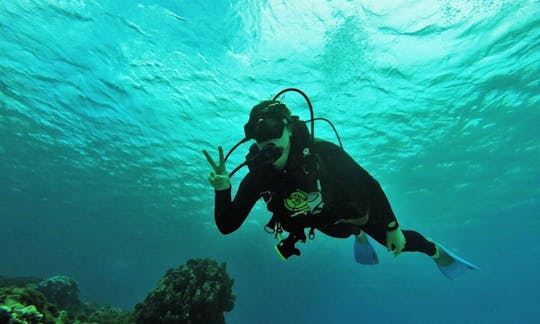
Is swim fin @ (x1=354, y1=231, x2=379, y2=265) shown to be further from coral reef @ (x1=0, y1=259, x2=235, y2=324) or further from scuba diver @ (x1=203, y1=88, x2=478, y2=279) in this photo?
coral reef @ (x1=0, y1=259, x2=235, y2=324)

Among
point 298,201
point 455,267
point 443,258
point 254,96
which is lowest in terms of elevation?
point 455,267

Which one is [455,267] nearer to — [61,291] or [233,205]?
[233,205]

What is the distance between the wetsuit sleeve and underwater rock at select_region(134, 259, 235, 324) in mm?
3901

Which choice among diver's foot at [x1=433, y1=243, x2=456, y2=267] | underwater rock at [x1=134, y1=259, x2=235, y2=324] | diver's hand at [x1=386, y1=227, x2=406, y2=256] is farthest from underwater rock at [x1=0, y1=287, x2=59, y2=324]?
diver's foot at [x1=433, y1=243, x2=456, y2=267]

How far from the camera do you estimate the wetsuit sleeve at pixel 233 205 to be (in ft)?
13.6

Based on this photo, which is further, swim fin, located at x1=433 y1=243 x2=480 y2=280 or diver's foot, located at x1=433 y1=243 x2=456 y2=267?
diver's foot, located at x1=433 y1=243 x2=456 y2=267

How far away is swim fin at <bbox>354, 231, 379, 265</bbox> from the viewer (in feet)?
18.7

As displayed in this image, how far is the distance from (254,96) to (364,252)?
9265 mm

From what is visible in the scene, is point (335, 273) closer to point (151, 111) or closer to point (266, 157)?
point (151, 111)

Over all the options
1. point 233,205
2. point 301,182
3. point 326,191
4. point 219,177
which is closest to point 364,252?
point 326,191

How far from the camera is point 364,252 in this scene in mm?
5785

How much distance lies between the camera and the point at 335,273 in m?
54.1

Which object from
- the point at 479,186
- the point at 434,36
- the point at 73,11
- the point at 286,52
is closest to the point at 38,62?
the point at 73,11

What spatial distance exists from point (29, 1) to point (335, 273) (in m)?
56.0
